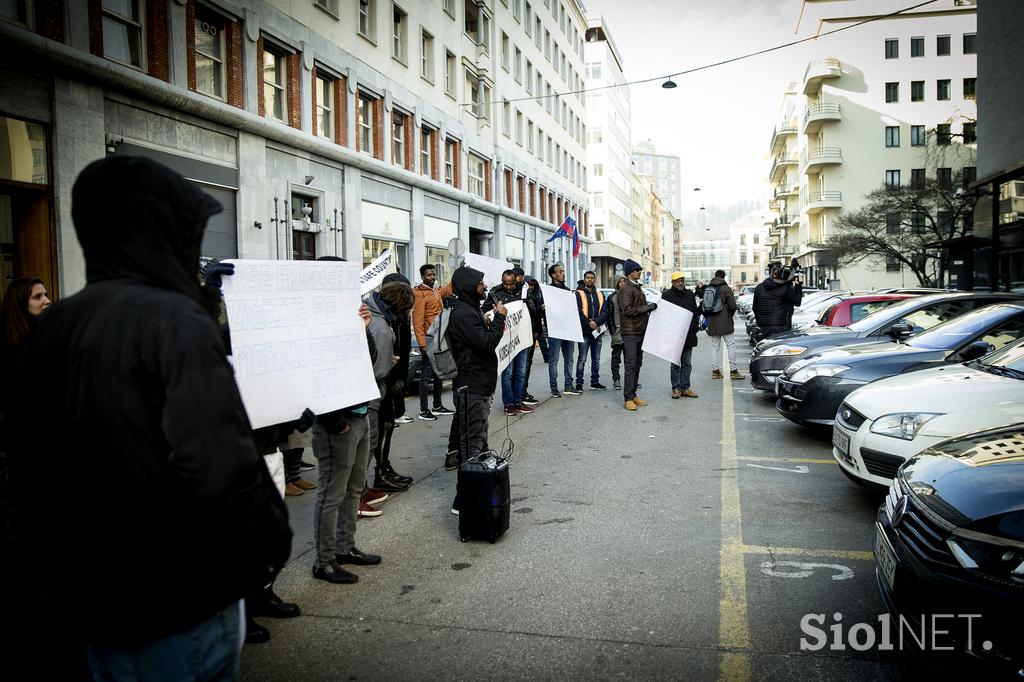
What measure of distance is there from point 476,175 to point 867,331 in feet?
80.1

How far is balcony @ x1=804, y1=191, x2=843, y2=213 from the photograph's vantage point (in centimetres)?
5825

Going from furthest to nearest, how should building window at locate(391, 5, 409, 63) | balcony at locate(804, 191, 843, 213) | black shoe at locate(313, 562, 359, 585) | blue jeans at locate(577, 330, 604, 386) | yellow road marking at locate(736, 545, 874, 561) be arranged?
balcony at locate(804, 191, 843, 213), building window at locate(391, 5, 409, 63), blue jeans at locate(577, 330, 604, 386), yellow road marking at locate(736, 545, 874, 561), black shoe at locate(313, 562, 359, 585)

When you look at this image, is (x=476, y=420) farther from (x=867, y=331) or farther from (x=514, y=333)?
(x=867, y=331)

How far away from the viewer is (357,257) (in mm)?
21641

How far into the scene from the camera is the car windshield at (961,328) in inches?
300

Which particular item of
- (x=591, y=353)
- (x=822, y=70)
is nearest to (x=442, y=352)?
(x=591, y=353)

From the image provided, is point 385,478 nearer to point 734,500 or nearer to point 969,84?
point 734,500

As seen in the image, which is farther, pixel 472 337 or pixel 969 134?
pixel 969 134

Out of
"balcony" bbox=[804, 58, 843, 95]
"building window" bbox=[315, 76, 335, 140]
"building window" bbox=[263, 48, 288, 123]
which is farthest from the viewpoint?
"balcony" bbox=[804, 58, 843, 95]

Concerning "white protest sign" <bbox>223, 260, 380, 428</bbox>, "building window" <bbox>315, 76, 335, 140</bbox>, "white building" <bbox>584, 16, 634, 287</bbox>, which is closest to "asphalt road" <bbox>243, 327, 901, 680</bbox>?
"white protest sign" <bbox>223, 260, 380, 428</bbox>

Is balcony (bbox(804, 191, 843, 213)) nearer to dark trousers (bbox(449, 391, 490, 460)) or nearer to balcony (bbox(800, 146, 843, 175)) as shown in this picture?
balcony (bbox(800, 146, 843, 175))

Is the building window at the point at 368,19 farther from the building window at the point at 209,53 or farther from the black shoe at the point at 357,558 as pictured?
the black shoe at the point at 357,558

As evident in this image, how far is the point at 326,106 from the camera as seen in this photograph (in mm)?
20984

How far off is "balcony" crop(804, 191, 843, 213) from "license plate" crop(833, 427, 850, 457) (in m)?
57.9
